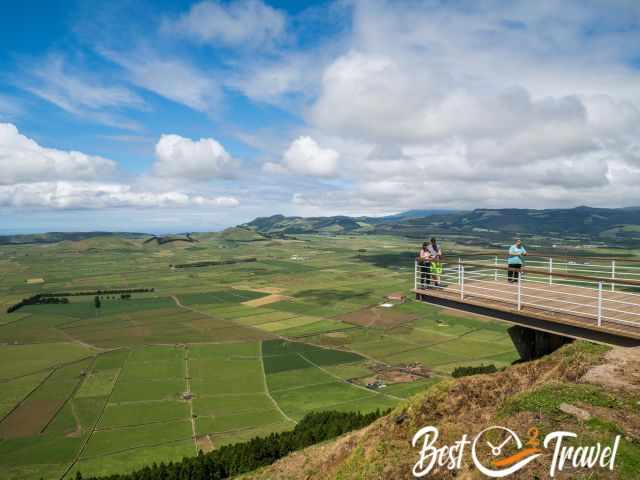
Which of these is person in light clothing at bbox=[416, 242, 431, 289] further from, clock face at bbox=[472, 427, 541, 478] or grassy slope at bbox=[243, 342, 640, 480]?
clock face at bbox=[472, 427, 541, 478]

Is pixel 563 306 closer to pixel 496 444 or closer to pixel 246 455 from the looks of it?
pixel 496 444

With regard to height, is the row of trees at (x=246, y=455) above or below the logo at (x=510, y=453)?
below

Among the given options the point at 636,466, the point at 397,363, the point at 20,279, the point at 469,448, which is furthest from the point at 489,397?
the point at 20,279

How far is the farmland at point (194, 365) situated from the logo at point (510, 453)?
35.4 m

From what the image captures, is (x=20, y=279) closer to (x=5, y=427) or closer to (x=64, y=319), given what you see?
(x=64, y=319)

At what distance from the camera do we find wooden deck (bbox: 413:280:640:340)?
12684mm

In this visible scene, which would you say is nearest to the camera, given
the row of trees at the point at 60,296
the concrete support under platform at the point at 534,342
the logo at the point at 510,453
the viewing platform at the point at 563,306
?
the logo at the point at 510,453

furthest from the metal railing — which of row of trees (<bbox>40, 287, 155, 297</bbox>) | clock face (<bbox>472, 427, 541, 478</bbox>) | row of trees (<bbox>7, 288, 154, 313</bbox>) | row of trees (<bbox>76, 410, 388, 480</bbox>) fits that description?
row of trees (<bbox>40, 287, 155, 297</bbox>)

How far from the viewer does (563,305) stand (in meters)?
15.7

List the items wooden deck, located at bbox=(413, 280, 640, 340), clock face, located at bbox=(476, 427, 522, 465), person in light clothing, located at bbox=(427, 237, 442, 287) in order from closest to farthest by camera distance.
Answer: clock face, located at bbox=(476, 427, 522, 465)
wooden deck, located at bbox=(413, 280, 640, 340)
person in light clothing, located at bbox=(427, 237, 442, 287)

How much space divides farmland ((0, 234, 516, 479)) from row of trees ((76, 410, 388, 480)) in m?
3.99

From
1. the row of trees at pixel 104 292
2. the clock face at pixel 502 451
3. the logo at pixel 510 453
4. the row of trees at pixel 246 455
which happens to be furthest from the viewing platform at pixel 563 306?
the row of trees at pixel 104 292

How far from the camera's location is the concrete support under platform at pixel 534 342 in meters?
16.9

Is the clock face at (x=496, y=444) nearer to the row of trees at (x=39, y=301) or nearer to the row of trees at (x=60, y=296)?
the row of trees at (x=60, y=296)
